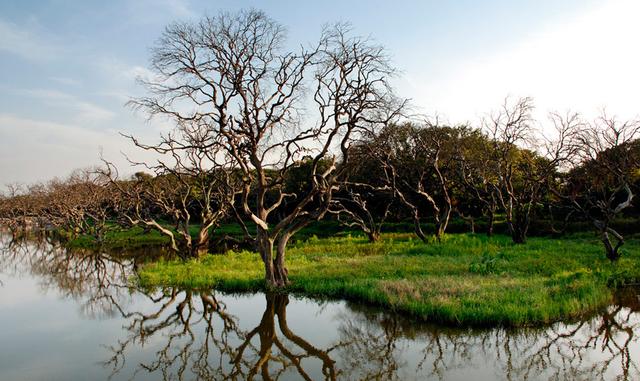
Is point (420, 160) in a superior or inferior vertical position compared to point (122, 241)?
superior

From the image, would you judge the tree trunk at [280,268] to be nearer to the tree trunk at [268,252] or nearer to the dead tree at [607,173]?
the tree trunk at [268,252]

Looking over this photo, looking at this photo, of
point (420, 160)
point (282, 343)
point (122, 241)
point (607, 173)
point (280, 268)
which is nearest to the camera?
point (282, 343)

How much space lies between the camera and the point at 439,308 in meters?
13.4

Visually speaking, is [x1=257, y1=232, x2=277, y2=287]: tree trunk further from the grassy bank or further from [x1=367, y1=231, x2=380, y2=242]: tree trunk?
[x1=367, y1=231, x2=380, y2=242]: tree trunk

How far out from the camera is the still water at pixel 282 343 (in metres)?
10.2

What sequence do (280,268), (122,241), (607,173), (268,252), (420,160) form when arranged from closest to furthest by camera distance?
(268,252) → (280,268) → (607,173) → (420,160) → (122,241)

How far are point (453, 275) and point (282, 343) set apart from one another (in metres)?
8.65

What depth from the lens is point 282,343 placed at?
40.8ft

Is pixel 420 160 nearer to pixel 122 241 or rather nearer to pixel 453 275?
pixel 453 275

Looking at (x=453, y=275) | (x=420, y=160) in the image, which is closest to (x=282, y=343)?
(x=453, y=275)

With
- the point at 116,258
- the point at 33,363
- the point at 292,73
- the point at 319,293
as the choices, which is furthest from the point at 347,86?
the point at 116,258

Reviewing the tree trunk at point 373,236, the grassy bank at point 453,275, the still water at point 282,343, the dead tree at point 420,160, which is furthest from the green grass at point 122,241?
the still water at point 282,343

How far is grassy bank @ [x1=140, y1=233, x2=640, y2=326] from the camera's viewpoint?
1355 cm

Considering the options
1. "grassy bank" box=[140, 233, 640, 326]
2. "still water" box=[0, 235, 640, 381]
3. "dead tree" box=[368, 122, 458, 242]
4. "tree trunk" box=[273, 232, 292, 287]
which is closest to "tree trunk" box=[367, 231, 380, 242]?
"grassy bank" box=[140, 233, 640, 326]
